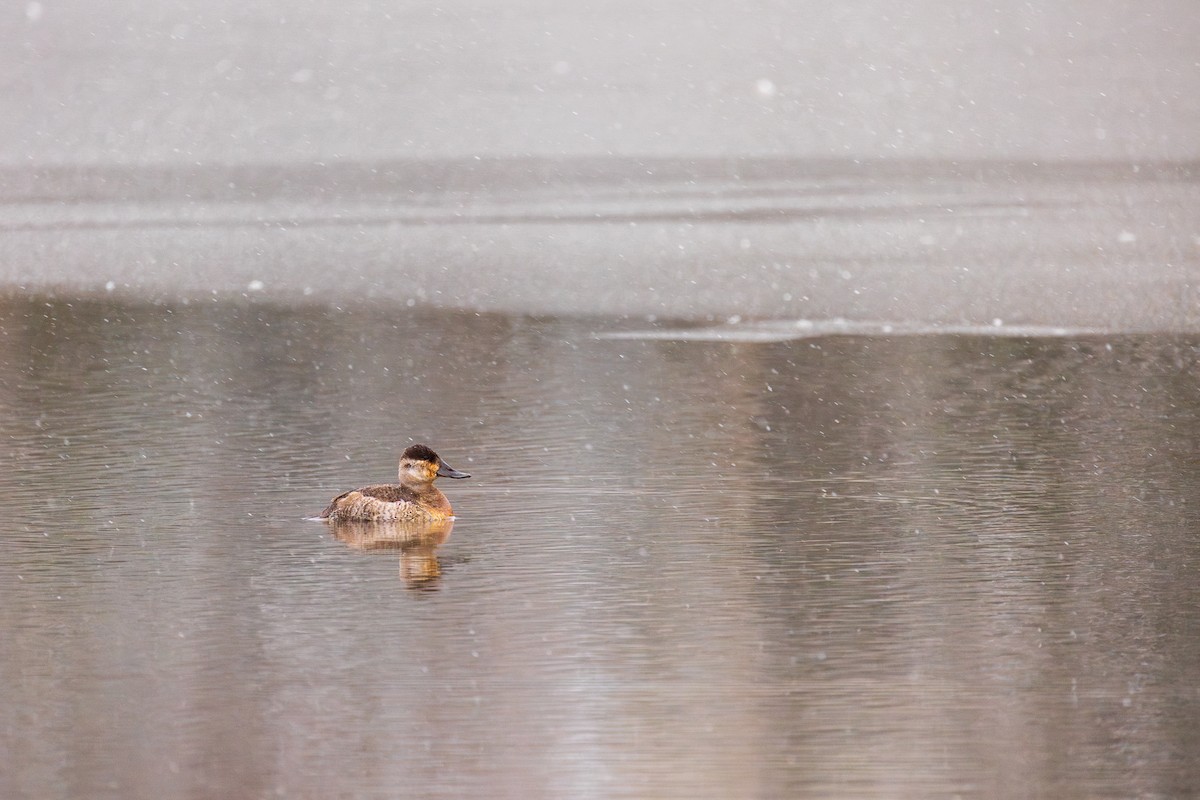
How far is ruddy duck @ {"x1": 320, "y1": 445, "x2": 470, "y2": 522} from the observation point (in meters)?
7.30

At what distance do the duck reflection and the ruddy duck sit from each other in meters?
0.03

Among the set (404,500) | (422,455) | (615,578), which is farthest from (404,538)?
(615,578)

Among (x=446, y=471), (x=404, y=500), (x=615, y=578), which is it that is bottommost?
(x=615, y=578)

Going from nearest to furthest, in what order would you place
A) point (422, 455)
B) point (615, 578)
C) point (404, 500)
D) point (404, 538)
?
point (615, 578) < point (404, 538) < point (404, 500) < point (422, 455)

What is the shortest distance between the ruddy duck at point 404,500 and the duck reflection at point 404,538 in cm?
3

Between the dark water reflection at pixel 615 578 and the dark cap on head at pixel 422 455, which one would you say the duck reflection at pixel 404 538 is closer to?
the dark water reflection at pixel 615 578

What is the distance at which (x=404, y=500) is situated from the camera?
24.1 ft

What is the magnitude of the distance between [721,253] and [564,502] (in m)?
6.90

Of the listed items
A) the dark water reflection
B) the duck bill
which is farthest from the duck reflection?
the duck bill

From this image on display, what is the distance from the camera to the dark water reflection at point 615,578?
4527 millimetres

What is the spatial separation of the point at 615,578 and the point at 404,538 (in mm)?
1143

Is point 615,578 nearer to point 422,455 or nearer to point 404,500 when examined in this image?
point 404,500

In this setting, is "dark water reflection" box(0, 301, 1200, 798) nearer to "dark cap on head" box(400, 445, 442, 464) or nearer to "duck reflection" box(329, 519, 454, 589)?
"duck reflection" box(329, 519, 454, 589)

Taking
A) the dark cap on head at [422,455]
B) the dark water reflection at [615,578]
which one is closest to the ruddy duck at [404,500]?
the dark cap on head at [422,455]
